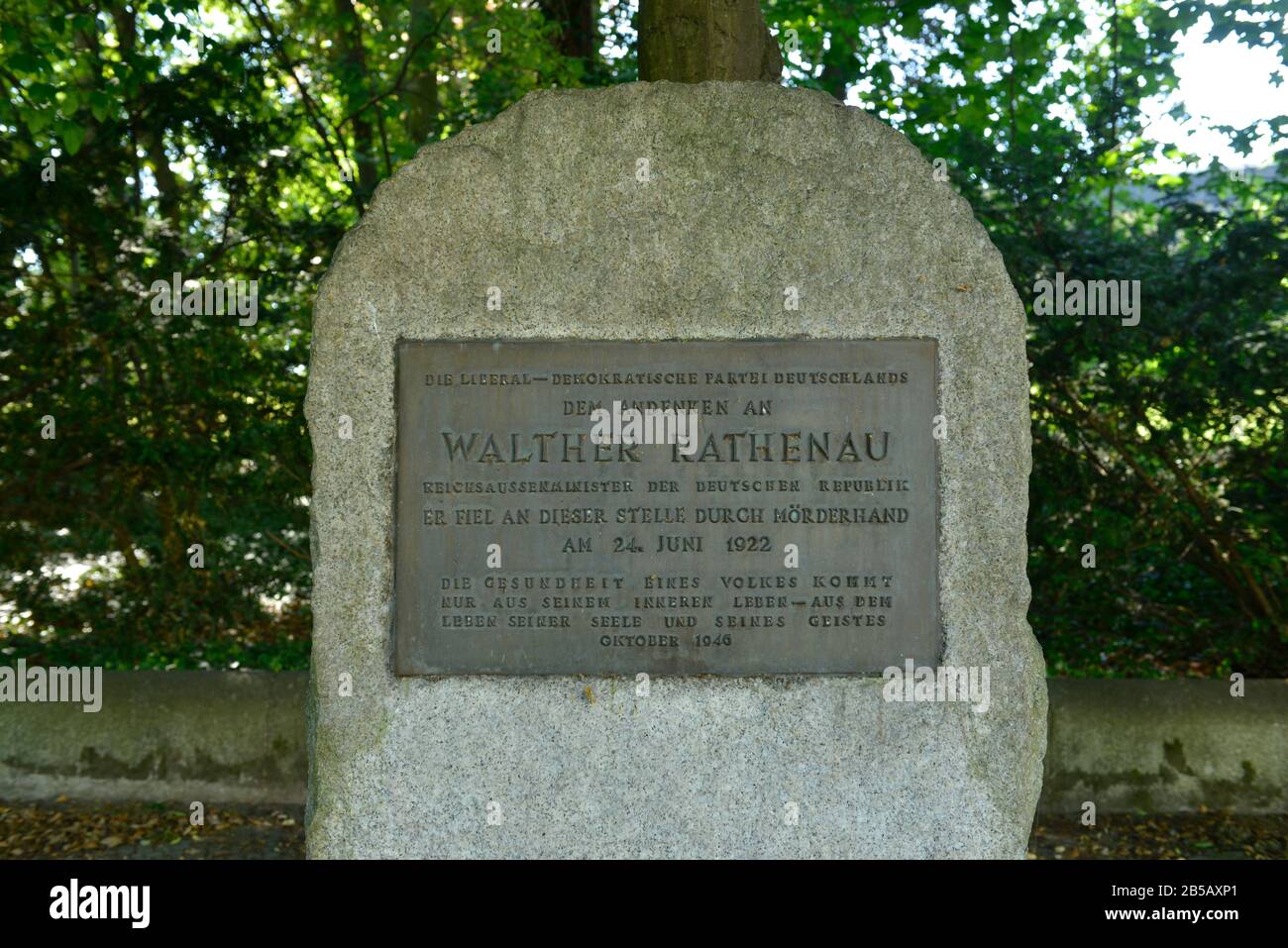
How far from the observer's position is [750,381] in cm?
376

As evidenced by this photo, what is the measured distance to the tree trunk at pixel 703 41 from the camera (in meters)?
5.02

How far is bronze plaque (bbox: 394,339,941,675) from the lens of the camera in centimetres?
372

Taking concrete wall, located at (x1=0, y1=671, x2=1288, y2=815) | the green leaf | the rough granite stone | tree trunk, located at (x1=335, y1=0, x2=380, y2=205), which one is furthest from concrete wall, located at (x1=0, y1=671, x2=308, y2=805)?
tree trunk, located at (x1=335, y1=0, x2=380, y2=205)

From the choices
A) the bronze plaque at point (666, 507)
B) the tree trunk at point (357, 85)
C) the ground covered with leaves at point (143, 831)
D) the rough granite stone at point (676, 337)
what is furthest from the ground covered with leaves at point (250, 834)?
the tree trunk at point (357, 85)

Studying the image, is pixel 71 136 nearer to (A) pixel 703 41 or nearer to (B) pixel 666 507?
(A) pixel 703 41

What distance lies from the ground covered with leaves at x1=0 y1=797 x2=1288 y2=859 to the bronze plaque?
8.12 feet

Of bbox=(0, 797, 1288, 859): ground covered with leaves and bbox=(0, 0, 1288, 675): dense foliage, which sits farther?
bbox=(0, 0, 1288, 675): dense foliage

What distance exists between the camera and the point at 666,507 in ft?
12.3

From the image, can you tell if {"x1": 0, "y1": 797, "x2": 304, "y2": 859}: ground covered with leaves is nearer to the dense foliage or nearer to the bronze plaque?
the dense foliage

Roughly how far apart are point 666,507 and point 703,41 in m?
2.40
